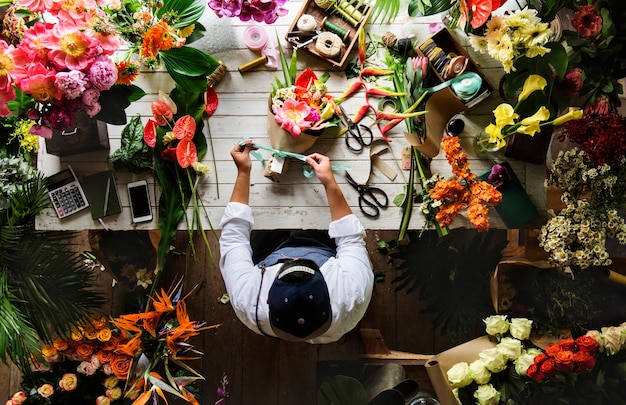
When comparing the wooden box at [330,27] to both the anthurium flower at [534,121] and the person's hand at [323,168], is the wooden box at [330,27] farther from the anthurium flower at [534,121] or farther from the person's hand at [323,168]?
the anthurium flower at [534,121]

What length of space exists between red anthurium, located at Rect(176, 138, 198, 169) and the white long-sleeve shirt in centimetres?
21

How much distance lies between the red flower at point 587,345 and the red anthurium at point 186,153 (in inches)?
57.5

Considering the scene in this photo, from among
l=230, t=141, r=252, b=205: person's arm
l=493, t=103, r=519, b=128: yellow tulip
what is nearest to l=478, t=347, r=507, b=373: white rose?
l=493, t=103, r=519, b=128: yellow tulip

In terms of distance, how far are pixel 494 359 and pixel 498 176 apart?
2.15 ft

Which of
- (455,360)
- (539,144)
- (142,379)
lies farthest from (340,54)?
(142,379)

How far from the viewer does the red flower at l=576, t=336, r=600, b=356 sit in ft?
5.90

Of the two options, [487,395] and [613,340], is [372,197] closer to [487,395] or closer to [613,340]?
[487,395]

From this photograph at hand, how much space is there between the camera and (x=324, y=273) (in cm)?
182

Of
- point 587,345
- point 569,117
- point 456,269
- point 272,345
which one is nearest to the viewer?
point 569,117

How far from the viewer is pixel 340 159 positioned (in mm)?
1966

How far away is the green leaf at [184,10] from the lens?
→ 5.87 ft

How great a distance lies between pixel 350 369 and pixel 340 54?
131cm

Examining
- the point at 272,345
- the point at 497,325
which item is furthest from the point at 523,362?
the point at 272,345

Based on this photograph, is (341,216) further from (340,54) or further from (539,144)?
(539,144)
